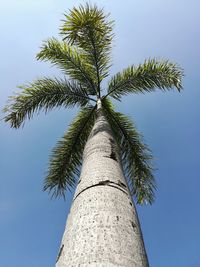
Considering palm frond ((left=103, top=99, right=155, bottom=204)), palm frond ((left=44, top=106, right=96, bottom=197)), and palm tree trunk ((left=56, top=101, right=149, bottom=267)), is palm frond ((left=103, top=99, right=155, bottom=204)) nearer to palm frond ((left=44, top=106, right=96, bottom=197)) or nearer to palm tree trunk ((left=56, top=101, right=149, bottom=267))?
palm frond ((left=44, top=106, right=96, bottom=197))

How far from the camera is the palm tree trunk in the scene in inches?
102

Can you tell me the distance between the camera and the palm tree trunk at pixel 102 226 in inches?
102

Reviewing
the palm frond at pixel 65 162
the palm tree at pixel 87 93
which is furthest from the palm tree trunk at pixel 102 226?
the palm frond at pixel 65 162

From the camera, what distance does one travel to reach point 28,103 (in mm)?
8656

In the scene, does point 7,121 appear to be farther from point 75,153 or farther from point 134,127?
point 134,127

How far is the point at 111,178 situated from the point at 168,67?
17.9 ft

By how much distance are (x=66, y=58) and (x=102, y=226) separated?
660cm

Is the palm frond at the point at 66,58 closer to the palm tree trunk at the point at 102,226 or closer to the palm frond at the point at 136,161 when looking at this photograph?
the palm frond at the point at 136,161

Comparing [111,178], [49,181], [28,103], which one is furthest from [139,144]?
[111,178]

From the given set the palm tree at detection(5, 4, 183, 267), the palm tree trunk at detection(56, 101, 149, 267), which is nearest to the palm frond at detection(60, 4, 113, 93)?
the palm tree at detection(5, 4, 183, 267)

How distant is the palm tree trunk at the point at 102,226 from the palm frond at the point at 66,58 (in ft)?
15.5

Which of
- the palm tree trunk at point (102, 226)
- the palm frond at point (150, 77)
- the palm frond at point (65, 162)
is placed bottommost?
the palm tree trunk at point (102, 226)

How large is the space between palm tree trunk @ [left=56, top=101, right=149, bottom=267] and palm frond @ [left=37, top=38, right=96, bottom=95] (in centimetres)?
473

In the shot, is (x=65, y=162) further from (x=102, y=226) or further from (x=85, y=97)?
(x=102, y=226)
